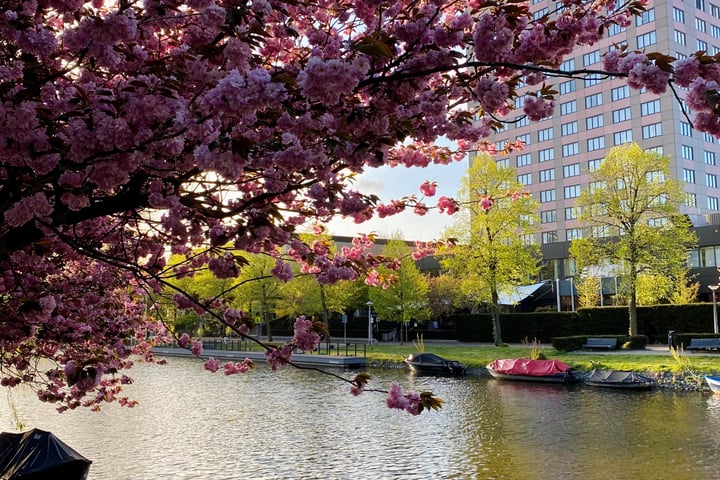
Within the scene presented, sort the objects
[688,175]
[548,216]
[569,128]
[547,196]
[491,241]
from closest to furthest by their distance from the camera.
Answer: [491,241] < [688,175] < [569,128] < [548,216] < [547,196]

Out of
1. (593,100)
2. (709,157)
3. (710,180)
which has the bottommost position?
(710,180)

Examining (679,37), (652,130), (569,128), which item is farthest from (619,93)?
(679,37)

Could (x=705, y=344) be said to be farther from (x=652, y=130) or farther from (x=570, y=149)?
(x=570, y=149)

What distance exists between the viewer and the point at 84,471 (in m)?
10.4

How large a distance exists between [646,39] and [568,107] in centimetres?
1213

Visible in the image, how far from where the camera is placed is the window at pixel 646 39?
7019 centimetres

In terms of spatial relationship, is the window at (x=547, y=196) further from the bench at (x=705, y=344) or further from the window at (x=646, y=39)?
the bench at (x=705, y=344)

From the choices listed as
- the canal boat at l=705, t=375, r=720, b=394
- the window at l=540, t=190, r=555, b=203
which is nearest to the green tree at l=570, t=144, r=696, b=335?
the canal boat at l=705, t=375, r=720, b=394

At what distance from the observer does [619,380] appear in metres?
23.2

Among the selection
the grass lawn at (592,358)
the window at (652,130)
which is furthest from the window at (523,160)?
the grass lawn at (592,358)

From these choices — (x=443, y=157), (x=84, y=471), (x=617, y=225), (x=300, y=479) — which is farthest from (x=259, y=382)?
(x=443, y=157)

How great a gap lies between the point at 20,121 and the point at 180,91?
0.94 metres

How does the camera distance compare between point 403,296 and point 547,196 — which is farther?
point 547,196

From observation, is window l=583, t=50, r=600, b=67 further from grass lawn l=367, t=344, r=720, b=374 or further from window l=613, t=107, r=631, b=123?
grass lawn l=367, t=344, r=720, b=374
